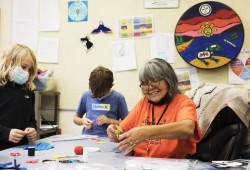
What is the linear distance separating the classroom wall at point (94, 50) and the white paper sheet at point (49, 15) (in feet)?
0.19

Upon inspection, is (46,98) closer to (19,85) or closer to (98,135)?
(98,135)

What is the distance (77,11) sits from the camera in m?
3.45

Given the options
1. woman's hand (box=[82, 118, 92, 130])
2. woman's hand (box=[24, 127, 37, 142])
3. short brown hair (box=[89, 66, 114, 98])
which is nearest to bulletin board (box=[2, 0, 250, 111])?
short brown hair (box=[89, 66, 114, 98])

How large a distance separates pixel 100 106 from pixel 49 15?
149cm

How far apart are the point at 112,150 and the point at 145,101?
0.36 meters

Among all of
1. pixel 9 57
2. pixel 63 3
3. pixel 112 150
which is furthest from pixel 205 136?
pixel 63 3

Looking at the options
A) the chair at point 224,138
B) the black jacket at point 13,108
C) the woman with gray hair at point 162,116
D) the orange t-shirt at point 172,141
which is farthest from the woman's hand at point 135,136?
the black jacket at point 13,108

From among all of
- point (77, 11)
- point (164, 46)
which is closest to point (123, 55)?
point (164, 46)

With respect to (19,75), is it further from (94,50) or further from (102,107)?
(94,50)

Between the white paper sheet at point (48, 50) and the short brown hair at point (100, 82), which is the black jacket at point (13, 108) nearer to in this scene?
the short brown hair at point (100, 82)

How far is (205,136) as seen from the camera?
2.05 metres

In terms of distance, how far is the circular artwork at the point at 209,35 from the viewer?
2.89 metres

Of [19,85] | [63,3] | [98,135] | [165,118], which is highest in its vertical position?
[63,3]

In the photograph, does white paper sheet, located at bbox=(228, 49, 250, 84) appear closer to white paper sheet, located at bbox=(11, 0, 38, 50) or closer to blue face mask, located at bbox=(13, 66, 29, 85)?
blue face mask, located at bbox=(13, 66, 29, 85)
